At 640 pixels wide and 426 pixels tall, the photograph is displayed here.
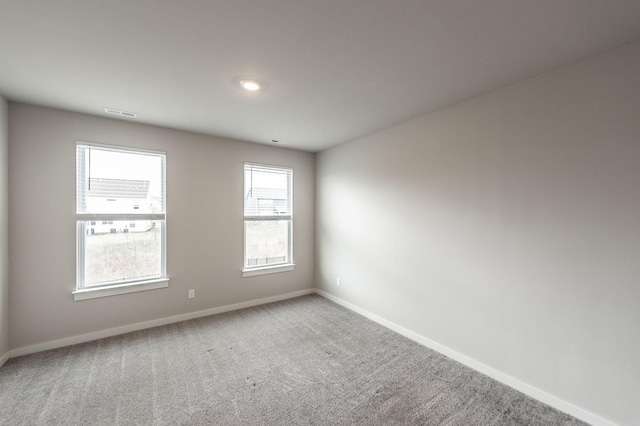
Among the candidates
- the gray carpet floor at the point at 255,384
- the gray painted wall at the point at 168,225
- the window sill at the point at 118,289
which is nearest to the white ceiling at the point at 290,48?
the gray painted wall at the point at 168,225

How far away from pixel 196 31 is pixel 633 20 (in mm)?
2551

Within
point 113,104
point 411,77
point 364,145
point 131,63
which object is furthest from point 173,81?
point 364,145

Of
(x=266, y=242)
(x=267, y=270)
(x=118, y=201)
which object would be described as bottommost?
(x=267, y=270)

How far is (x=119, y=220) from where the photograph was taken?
10.5 feet

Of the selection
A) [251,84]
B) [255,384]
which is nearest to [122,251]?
[255,384]

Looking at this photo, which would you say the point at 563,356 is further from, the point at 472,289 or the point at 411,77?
the point at 411,77

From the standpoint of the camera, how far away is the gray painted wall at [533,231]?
1.74m

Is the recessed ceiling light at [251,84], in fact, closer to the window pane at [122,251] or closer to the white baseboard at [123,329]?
the window pane at [122,251]

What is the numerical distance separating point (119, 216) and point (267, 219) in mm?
1950

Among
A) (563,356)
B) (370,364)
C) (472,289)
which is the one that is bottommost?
(370,364)

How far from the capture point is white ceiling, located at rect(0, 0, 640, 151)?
144 cm

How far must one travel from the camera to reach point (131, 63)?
196cm

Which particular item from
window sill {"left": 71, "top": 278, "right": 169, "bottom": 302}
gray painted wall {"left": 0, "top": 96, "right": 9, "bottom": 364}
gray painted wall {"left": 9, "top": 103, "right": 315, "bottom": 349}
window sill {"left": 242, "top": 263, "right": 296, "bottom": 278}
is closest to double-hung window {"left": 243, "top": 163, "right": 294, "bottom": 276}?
window sill {"left": 242, "top": 263, "right": 296, "bottom": 278}

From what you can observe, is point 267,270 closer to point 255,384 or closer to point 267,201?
point 267,201
